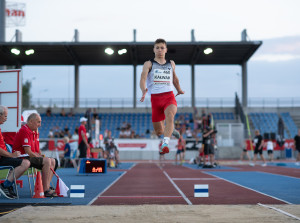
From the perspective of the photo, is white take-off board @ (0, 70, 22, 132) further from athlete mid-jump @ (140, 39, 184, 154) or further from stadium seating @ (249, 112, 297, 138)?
stadium seating @ (249, 112, 297, 138)

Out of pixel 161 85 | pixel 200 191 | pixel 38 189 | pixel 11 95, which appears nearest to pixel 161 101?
pixel 161 85

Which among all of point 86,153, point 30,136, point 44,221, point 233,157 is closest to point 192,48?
point 233,157

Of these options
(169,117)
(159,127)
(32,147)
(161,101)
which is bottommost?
(32,147)

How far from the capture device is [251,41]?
3753cm

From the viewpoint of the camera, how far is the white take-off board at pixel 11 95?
919 centimetres

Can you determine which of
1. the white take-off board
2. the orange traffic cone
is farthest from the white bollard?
the white take-off board

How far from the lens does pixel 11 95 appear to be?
9234 millimetres

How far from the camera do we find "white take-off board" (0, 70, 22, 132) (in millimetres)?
9188

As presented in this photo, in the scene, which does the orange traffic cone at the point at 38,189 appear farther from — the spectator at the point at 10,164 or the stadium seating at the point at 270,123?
the stadium seating at the point at 270,123

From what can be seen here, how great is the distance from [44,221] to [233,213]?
220cm

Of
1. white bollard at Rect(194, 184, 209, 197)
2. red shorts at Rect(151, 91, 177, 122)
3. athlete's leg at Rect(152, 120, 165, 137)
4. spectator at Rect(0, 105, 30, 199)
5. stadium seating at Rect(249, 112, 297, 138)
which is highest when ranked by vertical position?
stadium seating at Rect(249, 112, 297, 138)

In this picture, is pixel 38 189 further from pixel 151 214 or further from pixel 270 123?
pixel 270 123

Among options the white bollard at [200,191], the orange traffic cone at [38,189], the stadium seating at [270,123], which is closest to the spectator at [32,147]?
the orange traffic cone at [38,189]

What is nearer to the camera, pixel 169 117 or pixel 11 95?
pixel 169 117
